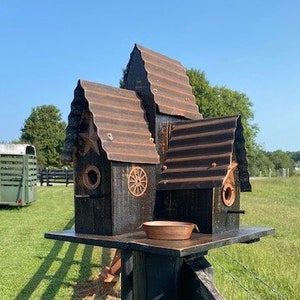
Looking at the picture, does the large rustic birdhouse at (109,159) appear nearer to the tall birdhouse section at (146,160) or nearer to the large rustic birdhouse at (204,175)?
the tall birdhouse section at (146,160)

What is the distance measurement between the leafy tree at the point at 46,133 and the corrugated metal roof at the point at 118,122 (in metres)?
48.7

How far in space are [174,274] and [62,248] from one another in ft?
21.4

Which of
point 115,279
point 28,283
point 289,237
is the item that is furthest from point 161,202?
point 289,237

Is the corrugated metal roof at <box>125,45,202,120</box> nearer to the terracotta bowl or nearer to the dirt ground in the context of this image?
the terracotta bowl

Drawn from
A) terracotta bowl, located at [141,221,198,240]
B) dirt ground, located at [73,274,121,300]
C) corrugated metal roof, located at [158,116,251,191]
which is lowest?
dirt ground, located at [73,274,121,300]

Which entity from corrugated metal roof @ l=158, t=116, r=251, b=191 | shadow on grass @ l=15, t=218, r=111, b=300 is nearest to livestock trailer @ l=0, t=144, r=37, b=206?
shadow on grass @ l=15, t=218, r=111, b=300

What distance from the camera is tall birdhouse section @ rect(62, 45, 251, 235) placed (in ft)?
9.05

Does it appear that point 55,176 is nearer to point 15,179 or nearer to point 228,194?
point 15,179

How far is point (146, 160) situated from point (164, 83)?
709 millimetres

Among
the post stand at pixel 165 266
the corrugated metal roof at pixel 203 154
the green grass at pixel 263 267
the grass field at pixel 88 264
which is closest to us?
the post stand at pixel 165 266

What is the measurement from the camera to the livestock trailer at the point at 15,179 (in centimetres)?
1442

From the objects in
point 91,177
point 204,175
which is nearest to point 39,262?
point 91,177

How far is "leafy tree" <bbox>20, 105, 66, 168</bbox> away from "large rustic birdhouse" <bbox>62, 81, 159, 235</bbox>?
48.6m

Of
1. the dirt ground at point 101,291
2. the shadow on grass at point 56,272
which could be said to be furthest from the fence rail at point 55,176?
the dirt ground at point 101,291
